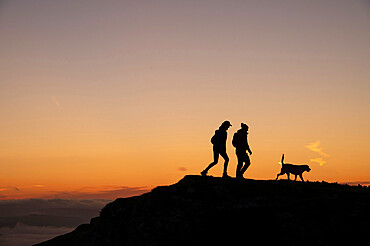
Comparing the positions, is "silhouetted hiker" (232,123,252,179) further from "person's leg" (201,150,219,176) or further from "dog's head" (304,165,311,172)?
"dog's head" (304,165,311,172)

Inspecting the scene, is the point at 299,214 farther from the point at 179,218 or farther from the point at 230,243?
the point at 179,218

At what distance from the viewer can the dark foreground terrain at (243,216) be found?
19.8m

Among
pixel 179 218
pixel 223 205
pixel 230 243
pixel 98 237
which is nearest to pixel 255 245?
pixel 230 243

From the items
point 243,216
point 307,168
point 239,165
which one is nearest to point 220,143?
point 239,165

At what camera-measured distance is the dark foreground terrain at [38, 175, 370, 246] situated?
19.8 meters

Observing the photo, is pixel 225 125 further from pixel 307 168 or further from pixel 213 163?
pixel 307 168

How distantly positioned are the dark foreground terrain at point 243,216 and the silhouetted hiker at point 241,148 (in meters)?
2.79

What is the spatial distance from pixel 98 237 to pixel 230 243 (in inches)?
346

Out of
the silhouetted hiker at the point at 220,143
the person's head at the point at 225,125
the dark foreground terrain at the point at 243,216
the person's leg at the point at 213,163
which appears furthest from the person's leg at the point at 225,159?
the dark foreground terrain at the point at 243,216

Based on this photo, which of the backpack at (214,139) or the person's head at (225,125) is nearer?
the person's head at (225,125)

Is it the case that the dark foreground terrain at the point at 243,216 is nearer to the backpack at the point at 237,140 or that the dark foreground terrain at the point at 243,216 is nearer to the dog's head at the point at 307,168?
the backpack at the point at 237,140

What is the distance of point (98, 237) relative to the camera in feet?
78.1

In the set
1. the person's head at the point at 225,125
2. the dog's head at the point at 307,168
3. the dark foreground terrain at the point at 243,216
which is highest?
the person's head at the point at 225,125

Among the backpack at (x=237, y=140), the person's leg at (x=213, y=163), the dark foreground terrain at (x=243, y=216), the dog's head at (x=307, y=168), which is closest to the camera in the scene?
the dark foreground terrain at (x=243, y=216)
